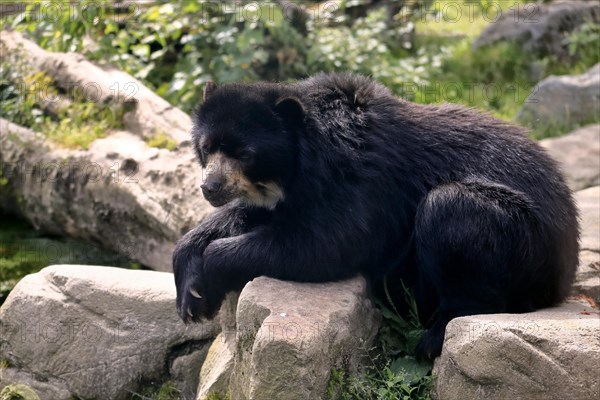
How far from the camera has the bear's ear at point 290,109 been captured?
225 inches

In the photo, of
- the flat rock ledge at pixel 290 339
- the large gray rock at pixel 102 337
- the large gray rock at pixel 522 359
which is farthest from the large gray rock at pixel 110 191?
the large gray rock at pixel 522 359

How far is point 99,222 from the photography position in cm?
842

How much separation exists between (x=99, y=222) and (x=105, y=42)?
2875 mm

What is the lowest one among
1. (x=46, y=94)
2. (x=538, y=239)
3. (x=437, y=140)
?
(x=46, y=94)

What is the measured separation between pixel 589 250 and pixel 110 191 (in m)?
4.19

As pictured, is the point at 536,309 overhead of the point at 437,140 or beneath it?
beneath

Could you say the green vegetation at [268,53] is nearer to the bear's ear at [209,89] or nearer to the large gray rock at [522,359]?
the bear's ear at [209,89]

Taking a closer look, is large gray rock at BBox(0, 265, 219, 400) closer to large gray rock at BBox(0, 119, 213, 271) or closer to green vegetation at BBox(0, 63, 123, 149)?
large gray rock at BBox(0, 119, 213, 271)

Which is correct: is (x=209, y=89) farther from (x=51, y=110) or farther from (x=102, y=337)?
(x=51, y=110)

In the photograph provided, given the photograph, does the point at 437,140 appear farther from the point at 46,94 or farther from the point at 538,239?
the point at 46,94

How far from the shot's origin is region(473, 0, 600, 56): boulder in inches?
478

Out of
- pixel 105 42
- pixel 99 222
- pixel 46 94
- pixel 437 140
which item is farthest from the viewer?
pixel 105 42

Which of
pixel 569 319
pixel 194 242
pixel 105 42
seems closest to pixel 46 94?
pixel 105 42

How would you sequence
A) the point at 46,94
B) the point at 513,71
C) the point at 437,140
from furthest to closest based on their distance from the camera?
the point at 513,71 → the point at 46,94 → the point at 437,140
